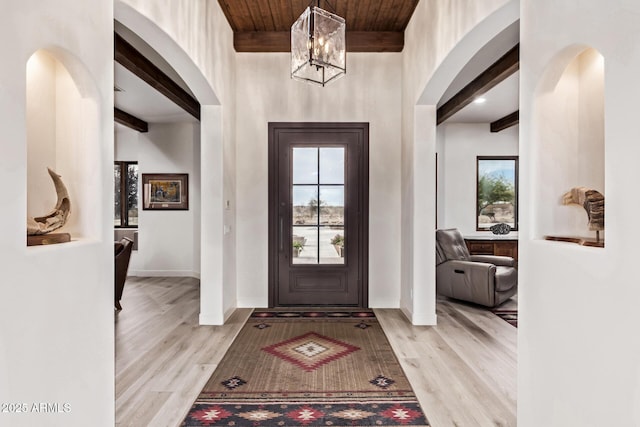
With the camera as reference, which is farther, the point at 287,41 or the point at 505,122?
the point at 505,122

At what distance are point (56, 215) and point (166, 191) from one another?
6050 millimetres

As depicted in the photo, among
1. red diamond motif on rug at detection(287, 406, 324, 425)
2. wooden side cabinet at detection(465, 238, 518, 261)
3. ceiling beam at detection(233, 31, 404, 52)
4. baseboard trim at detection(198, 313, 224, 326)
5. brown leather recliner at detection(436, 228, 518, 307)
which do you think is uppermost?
ceiling beam at detection(233, 31, 404, 52)

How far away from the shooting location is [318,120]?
5.00 m

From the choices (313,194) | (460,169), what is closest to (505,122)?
(460,169)

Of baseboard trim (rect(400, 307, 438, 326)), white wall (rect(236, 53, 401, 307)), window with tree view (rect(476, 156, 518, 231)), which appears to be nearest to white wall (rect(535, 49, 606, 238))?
baseboard trim (rect(400, 307, 438, 326))

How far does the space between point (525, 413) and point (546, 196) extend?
1.07 metres

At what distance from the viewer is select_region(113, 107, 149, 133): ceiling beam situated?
6359 millimetres

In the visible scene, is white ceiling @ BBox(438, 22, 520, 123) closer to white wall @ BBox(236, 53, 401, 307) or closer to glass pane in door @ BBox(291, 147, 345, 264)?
white wall @ BBox(236, 53, 401, 307)

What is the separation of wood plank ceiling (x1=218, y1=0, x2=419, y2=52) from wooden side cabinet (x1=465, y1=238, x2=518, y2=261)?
336 cm

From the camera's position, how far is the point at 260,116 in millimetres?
4988

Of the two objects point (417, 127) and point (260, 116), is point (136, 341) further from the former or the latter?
point (417, 127)

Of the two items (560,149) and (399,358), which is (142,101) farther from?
(560,149)

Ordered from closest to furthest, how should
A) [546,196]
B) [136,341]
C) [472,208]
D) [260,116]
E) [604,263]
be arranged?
1. [604,263]
2. [546,196]
3. [136,341]
4. [260,116]
5. [472,208]

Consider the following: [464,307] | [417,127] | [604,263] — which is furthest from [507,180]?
[604,263]
